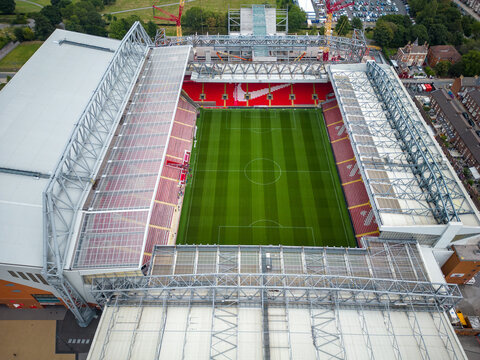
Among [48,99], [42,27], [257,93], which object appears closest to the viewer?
[48,99]

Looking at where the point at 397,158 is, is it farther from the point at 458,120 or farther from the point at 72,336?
the point at 72,336

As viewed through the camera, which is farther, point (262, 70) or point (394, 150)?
point (262, 70)

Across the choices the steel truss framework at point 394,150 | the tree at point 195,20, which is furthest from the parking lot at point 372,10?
the steel truss framework at point 394,150

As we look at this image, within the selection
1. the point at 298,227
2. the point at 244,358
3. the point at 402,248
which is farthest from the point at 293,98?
the point at 244,358

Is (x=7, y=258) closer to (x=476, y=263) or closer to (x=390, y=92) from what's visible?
(x=476, y=263)

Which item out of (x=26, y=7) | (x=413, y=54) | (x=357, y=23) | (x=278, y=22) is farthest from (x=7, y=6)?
(x=413, y=54)

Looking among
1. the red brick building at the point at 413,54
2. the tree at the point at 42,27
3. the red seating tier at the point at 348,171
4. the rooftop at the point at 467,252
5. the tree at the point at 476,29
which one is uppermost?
the tree at the point at 42,27

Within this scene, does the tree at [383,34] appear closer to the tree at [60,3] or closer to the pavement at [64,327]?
the pavement at [64,327]
